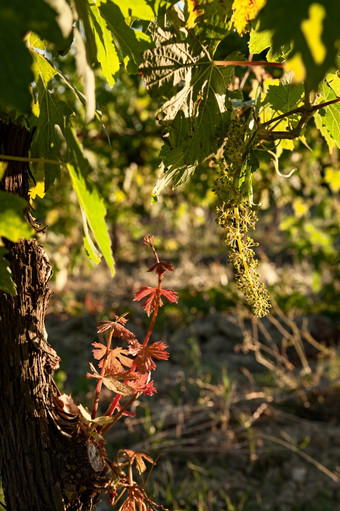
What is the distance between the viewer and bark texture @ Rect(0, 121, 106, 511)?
914 mm

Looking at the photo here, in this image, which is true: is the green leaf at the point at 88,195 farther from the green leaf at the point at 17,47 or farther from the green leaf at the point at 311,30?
the green leaf at the point at 311,30

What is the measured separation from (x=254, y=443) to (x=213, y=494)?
50 cm

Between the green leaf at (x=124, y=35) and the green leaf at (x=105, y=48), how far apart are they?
12 millimetres

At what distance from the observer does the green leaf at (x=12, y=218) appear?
2.13 feet

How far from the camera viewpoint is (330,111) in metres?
1.00

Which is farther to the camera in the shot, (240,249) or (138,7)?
(240,249)

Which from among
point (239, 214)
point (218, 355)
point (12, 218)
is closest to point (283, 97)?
point (239, 214)

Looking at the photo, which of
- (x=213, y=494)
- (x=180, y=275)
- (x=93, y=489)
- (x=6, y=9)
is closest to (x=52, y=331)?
(x=180, y=275)

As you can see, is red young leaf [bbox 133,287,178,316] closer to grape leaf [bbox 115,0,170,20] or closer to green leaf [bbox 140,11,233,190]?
green leaf [bbox 140,11,233,190]

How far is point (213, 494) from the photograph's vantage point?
119 inches

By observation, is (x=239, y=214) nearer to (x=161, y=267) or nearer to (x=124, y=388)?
(x=161, y=267)

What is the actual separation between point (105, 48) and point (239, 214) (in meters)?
0.37

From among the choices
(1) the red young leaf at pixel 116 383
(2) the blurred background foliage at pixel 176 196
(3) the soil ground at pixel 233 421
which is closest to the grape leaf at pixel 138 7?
(1) the red young leaf at pixel 116 383

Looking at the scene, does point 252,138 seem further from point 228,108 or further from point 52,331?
point 52,331
